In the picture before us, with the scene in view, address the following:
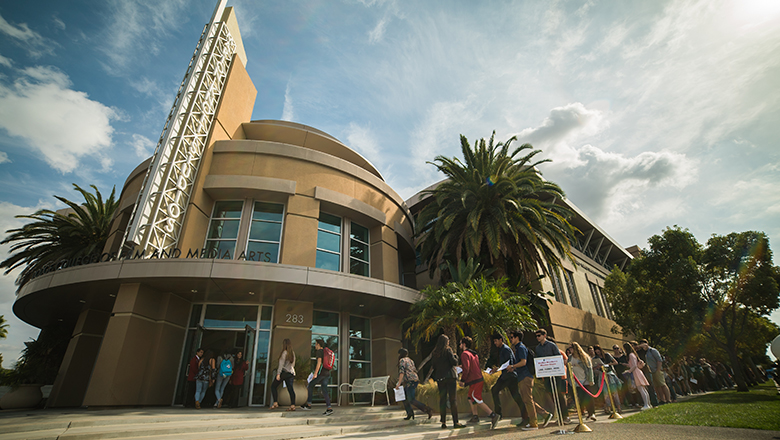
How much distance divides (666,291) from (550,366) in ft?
62.7

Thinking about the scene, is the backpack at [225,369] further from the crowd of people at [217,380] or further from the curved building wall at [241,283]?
the curved building wall at [241,283]

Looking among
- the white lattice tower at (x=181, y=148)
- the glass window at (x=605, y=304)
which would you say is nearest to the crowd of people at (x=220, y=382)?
the white lattice tower at (x=181, y=148)

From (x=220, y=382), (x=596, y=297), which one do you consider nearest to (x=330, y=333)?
(x=220, y=382)

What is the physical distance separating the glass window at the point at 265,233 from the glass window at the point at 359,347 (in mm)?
4483

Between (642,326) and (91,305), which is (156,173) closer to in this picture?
(91,305)

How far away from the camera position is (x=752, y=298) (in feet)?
58.6

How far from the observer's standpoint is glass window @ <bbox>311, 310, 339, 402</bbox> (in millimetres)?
13445

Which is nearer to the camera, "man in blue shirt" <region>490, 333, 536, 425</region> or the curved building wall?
"man in blue shirt" <region>490, 333, 536, 425</region>

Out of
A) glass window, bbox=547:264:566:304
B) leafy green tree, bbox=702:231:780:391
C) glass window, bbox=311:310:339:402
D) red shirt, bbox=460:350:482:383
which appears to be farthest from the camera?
glass window, bbox=547:264:566:304

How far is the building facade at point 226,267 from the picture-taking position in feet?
35.9

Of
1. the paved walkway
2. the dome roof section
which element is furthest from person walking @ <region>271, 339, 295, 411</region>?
the dome roof section

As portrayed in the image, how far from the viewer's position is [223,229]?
14.4m

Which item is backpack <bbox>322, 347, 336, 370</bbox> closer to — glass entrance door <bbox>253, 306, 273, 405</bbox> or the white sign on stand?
glass entrance door <bbox>253, 306, 273, 405</bbox>

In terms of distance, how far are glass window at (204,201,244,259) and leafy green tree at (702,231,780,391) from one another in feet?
78.1
